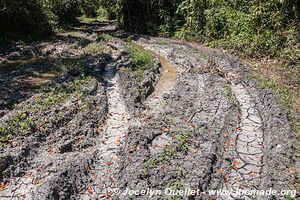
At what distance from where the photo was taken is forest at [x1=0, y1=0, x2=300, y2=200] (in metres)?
4.91

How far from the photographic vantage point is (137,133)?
6.26m

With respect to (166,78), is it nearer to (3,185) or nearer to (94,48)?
(94,48)

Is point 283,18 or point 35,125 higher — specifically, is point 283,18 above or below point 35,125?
above

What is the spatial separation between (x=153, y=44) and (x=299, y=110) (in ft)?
33.3

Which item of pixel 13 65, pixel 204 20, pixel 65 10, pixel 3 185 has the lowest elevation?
pixel 65 10

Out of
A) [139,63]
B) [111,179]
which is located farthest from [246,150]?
[139,63]

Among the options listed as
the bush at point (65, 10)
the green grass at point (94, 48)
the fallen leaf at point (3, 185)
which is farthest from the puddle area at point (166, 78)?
the bush at point (65, 10)

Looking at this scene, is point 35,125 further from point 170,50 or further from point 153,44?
point 153,44

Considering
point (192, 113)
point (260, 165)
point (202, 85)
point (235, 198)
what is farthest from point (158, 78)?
point (235, 198)

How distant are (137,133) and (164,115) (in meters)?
1.08

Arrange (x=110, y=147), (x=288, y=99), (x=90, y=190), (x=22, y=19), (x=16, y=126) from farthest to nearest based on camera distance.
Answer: (x=22, y=19) → (x=288, y=99) → (x=16, y=126) → (x=110, y=147) → (x=90, y=190)

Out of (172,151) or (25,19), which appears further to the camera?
(25,19)

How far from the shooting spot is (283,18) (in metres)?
11.0

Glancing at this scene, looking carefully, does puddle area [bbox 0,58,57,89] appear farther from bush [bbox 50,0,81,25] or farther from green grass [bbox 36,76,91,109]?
bush [bbox 50,0,81,25]
